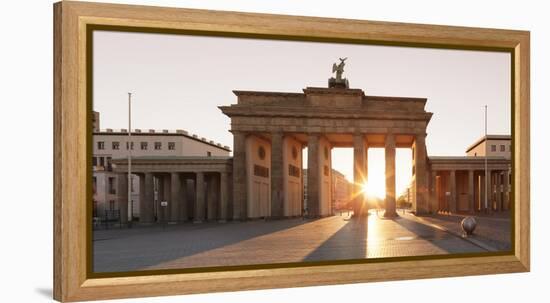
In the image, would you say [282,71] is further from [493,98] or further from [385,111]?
[385,111]

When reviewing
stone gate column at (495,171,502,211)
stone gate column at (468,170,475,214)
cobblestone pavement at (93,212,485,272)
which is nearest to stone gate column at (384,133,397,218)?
stone gate column at (468,170,475,214)

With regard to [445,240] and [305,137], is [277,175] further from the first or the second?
[445,240]

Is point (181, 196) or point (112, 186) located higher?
point (112, 186)

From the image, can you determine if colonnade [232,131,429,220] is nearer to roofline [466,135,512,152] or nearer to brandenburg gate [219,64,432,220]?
brandenburg gate [219,64,432,220]

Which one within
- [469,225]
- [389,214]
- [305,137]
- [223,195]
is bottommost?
[389,214]

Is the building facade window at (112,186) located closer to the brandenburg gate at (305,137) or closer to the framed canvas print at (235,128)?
the framed canvas print at (235,128)

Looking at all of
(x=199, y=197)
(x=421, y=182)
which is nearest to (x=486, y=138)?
(x=199, y=197)
